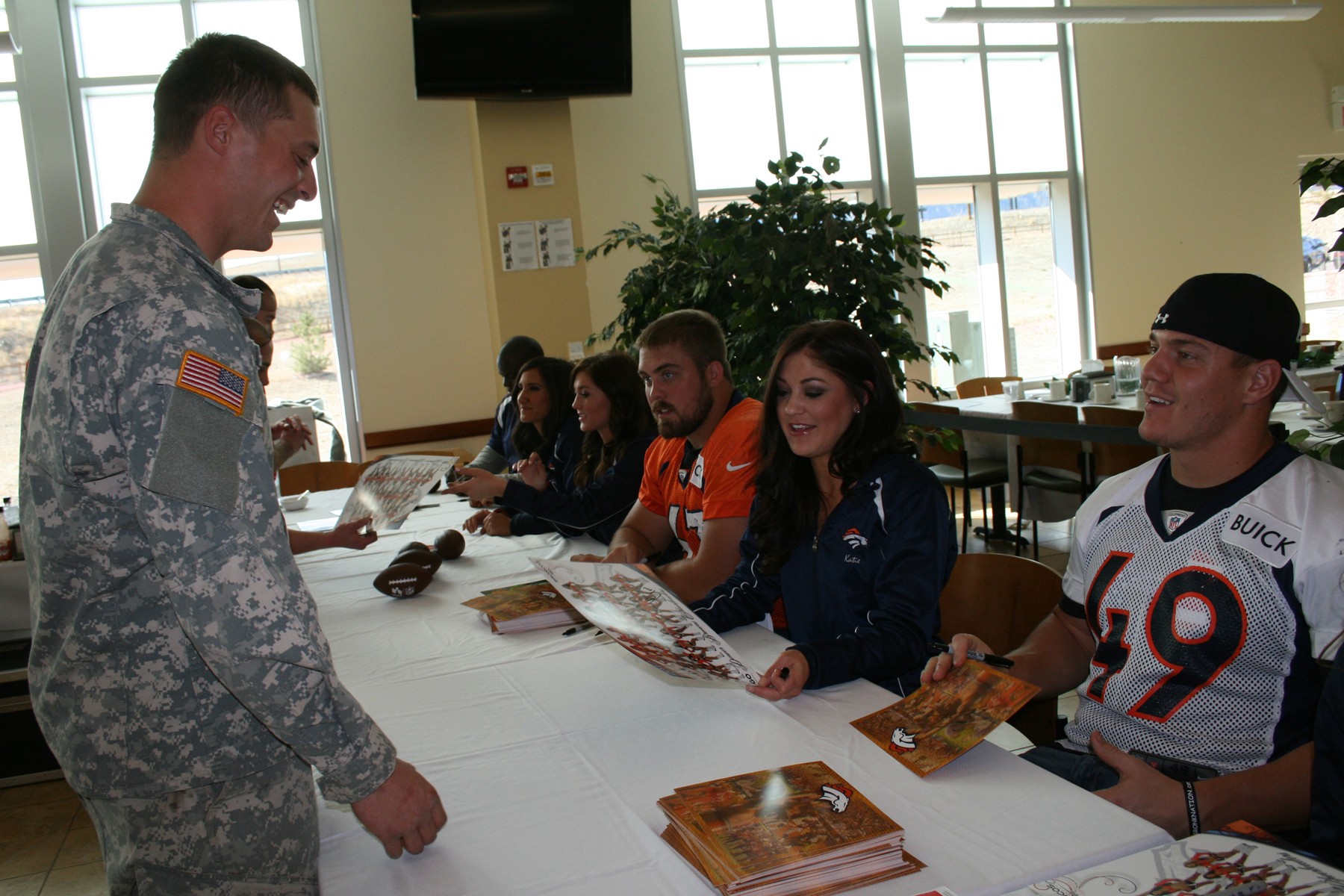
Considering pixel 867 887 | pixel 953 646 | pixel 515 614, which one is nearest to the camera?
pixel 867 887

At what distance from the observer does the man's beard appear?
8.62ft

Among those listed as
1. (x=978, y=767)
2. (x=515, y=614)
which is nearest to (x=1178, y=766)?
(x=978, y=767)

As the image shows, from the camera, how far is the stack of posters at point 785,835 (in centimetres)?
99

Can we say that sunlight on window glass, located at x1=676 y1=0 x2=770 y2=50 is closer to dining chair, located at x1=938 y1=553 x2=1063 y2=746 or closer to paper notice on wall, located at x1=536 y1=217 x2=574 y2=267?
paper notice on wall, located at x1=536 y1=217 x2=574 y2=267

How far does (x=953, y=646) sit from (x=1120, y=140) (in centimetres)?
829

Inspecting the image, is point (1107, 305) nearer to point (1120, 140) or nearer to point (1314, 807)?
point (1120, 140)

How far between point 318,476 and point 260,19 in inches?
135

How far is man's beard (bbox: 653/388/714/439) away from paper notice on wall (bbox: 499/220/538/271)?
3968 mm

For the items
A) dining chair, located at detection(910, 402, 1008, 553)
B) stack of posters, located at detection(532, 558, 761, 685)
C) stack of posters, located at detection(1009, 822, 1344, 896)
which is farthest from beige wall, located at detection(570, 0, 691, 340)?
stack of posters, located at detection(1009, 822, 1344, 896)

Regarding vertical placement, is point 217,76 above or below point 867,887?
above

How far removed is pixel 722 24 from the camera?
7.33m

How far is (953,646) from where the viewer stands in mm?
1446

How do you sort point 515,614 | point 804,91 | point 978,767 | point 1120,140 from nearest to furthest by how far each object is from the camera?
1. point 978,767
2. point 515,614
3. point 804,91
4. point 1120,140

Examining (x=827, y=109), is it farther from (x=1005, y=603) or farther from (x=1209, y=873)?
(x=1209, y=873)
